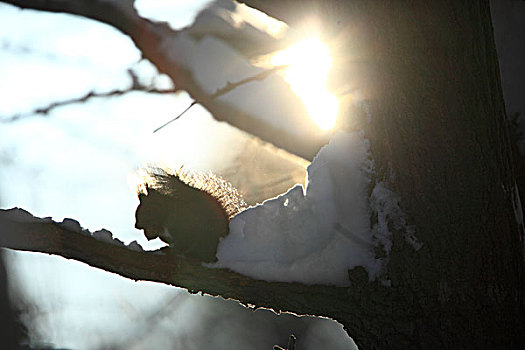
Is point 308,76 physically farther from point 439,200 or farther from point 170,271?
point 170,271

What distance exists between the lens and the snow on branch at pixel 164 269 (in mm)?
986

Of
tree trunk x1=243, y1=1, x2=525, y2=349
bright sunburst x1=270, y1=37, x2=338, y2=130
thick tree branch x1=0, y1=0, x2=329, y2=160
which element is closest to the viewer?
tree trunk x1=243, y1=1, x2=525, y2=349

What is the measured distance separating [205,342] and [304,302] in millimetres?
5547

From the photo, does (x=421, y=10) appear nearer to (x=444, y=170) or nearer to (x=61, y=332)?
(x=444, y=170)

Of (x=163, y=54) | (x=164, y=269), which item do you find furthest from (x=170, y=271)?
(x=163, y=54)

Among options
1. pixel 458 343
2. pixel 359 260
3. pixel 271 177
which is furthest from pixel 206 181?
pixel 271 177

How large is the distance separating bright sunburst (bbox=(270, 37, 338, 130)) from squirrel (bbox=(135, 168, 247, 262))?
2.17ft

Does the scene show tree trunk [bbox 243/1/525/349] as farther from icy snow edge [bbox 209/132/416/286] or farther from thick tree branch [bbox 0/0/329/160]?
thick tree branch [bbox 0/0/329/160]

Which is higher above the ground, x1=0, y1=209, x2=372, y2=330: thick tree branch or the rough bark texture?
the rough bark texture

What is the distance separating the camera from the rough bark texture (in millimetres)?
937

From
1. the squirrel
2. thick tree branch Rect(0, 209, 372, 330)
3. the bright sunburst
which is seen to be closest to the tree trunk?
thick tree branch Rect(0, 209, 372, 330)

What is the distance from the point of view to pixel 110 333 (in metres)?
5.91

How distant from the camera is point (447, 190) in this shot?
0.94 meters

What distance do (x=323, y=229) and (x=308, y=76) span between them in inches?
43.2
